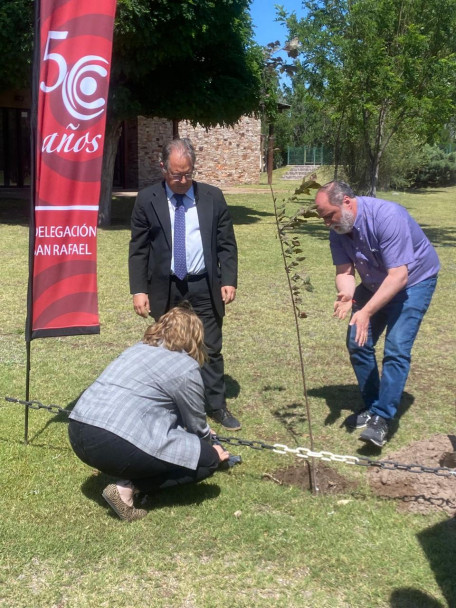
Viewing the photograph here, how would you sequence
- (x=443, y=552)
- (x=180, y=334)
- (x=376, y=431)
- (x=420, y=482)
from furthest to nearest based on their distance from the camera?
1. (x=376, y=431)
2. (x=420, y=482)
3. (x=180, y=334)
4. (x=443, y=552)

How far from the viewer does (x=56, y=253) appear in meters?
4.59

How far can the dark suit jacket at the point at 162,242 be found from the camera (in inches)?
192

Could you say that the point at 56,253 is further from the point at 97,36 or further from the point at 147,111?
the point at 147,111

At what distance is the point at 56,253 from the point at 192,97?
14.0m

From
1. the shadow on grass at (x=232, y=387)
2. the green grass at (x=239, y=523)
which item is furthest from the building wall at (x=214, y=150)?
the shadow on grass at (x=232, y=387)

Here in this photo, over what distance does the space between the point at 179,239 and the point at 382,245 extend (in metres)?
1.35

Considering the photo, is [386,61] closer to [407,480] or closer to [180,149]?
[180,149]

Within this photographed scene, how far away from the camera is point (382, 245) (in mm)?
4605

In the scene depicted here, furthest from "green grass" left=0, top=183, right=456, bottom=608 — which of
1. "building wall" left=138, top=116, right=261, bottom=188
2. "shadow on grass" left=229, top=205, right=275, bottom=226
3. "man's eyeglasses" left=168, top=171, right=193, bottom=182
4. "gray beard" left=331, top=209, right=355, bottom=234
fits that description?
"building wall" left=138, top=116, right=261, bottom=188

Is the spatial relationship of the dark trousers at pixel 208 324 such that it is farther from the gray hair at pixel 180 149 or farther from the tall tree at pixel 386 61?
the tall tree at pixel 386 61

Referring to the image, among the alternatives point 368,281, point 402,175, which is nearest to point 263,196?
point 402,175

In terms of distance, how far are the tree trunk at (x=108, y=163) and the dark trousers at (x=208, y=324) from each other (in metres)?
13.0

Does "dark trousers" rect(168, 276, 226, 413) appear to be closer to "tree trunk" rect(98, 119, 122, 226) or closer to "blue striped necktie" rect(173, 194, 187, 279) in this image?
"blue striped necktie" rect(173, 194, 187, 279)

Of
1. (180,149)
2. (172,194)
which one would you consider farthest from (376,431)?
(180,149)
